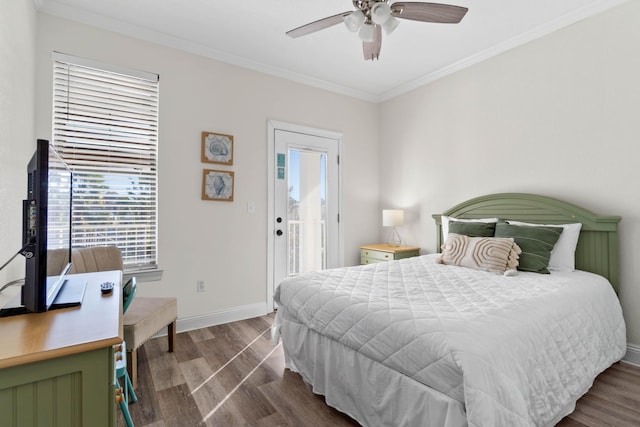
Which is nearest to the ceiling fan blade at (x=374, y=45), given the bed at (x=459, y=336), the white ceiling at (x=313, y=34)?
the white ceiling at (x=313, y=34)

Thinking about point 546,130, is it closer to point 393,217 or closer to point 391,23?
point 393,217

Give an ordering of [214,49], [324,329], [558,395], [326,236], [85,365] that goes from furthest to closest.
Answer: [326,236] → [214,49] → [324,329] → [558,395] → [85,365]

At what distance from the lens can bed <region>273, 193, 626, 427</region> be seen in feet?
4.14

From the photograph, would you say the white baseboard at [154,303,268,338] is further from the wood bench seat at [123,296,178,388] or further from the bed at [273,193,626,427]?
the bed at [273,193,626,427]

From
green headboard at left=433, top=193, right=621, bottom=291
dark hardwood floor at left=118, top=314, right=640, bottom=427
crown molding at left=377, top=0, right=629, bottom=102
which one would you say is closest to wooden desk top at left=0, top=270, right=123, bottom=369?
dark hardwood floor at left=118, top=314, right=640, bottom=427

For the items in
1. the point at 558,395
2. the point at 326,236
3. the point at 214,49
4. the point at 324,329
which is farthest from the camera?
the point at 326,236

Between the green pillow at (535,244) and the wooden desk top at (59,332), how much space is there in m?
2.71

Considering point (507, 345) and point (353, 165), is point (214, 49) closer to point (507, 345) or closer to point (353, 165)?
point (353, 165)

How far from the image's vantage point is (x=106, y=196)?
2768 millimetres

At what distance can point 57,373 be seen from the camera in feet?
2.82

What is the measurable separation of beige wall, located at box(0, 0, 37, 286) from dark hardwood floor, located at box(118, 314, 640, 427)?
1080mm

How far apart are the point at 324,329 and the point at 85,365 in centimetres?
123

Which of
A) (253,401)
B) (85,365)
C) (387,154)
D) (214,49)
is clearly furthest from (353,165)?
(85,365)

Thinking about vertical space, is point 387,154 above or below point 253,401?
above
